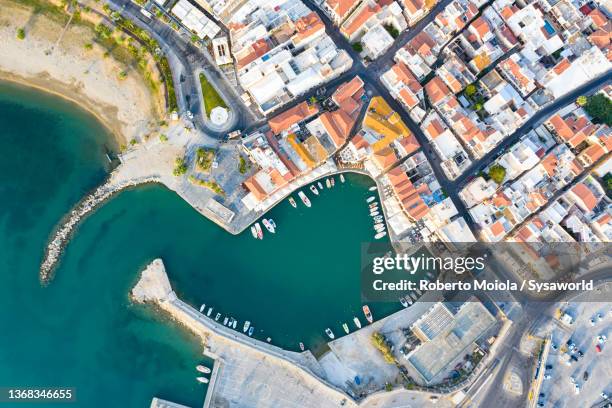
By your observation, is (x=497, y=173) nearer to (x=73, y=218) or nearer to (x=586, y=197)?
(x=586, y=197)

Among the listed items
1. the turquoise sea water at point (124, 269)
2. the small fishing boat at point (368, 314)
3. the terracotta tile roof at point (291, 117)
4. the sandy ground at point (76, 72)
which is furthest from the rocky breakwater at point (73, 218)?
the small fishing boat at point (368, 314)

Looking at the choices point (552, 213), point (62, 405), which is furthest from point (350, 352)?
point (62, 405)

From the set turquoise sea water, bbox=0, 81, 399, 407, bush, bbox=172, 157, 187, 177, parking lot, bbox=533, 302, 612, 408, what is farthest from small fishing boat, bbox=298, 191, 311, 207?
parking lot, bbox=533, 302, 612, 408

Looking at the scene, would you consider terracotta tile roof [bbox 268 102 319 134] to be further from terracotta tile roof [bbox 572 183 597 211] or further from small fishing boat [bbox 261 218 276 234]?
terracotta tile roof [bbox 572 183 597 211]

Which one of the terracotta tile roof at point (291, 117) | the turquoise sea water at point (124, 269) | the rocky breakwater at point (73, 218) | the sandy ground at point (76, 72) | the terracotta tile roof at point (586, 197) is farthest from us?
the sandy ground at point (76, 72)

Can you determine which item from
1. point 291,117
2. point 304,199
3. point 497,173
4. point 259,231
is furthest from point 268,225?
point 497,173

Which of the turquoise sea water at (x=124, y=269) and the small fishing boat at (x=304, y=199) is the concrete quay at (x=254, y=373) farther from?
the small fishing boat at (x=304, y=199)

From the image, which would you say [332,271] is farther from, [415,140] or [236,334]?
[415,140]
